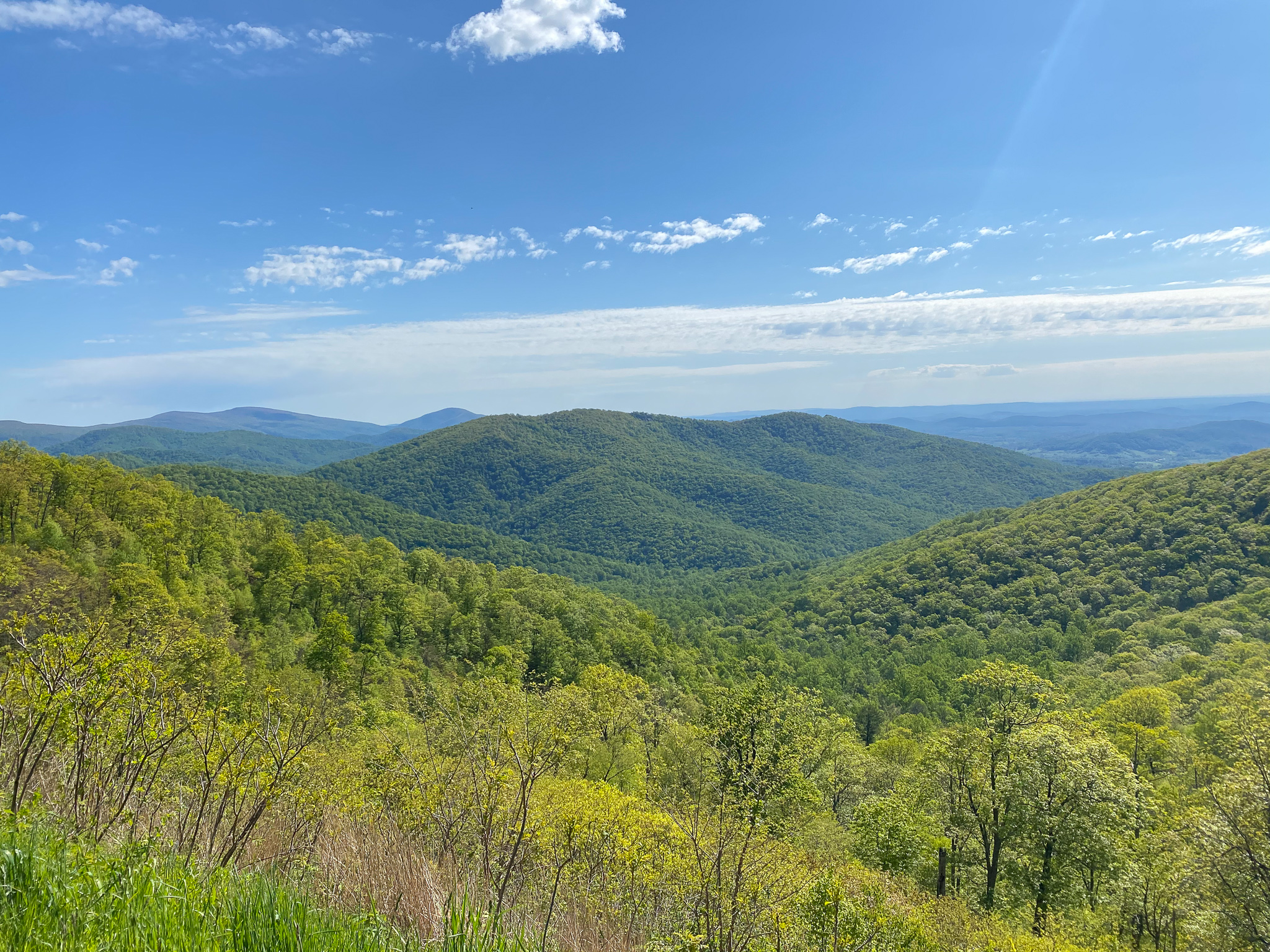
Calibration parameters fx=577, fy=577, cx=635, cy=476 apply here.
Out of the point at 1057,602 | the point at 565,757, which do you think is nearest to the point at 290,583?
the point at 565,757

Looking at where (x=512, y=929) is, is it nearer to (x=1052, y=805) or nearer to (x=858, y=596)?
(x=1052, y=805)

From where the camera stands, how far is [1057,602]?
286 ft

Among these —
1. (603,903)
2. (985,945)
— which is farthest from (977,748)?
(603,903)

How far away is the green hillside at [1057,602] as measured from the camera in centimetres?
6800

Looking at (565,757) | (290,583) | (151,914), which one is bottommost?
(290,583)

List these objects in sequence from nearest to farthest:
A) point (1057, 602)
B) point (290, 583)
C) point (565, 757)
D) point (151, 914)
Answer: point (151, 914)
point (565, 757)
point (290, 583)
point (1057, 602)

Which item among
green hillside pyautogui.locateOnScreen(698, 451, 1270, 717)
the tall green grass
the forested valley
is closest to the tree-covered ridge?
the forested valley

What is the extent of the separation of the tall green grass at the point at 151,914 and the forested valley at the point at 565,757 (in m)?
0.02

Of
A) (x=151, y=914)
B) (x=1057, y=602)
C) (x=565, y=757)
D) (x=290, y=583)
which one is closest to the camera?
(x=151, y=914)

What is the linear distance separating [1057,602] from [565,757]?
103399 millimetres

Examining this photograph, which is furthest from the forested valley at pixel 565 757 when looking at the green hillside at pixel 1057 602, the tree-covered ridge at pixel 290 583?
the green hillside at pixel 1057 602

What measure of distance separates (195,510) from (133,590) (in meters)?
28.4

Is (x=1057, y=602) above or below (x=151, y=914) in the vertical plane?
below

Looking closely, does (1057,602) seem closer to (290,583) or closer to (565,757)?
(290,583)
